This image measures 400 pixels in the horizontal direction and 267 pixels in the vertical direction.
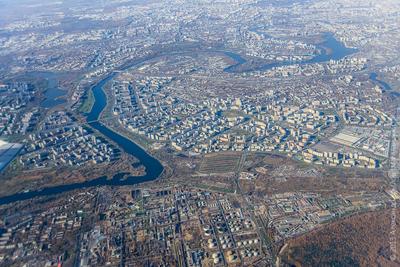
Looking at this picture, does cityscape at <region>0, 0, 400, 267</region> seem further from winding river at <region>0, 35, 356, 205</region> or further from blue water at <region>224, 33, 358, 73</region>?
blue water at <region>224, 33, 358, 73</region>

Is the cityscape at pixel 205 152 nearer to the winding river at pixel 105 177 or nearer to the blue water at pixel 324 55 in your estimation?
the winding river at pixel 105 177

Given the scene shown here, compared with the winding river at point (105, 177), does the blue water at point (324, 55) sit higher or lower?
lower

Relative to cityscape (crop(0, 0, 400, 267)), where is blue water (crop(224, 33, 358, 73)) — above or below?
below

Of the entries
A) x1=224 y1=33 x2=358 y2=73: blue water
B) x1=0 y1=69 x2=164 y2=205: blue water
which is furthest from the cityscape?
x1=224 y1=33 x2=358 y2=73: blue water

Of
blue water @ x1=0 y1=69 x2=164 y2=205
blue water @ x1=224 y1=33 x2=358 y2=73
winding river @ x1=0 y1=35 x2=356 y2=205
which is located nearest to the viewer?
blue water @ x1=0 y1=69 x2=164 y2=205

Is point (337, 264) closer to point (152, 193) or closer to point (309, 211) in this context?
point (309, 211)

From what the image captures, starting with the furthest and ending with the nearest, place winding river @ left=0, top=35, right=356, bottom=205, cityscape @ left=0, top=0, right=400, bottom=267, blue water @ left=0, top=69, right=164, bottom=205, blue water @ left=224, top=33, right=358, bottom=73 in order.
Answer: blue water @ left=224, top=33, right=358, bottom=73, winding river @ left=0, top=35, right=356, bottom=205, blue water @ left=0, top=69, right=164, bottom=205, cityscape @ left=0, top=0, right=400, bottom=267

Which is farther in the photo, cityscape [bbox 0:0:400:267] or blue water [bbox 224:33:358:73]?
blue water [bbox 224:33:358:73]

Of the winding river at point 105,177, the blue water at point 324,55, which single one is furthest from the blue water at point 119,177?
the blue water at point 324,55
